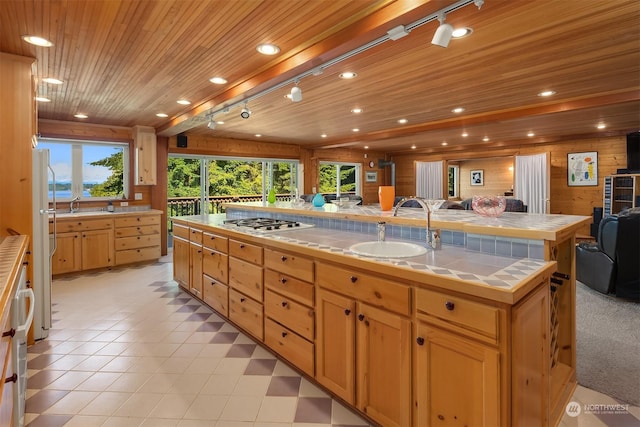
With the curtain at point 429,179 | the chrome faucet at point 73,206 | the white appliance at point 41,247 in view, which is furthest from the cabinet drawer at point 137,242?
the curtain at point 429,179

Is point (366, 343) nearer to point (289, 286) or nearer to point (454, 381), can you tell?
point (454, 381)

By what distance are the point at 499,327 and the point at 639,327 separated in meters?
2.94

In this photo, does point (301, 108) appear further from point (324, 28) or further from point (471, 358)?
point (471, 358)

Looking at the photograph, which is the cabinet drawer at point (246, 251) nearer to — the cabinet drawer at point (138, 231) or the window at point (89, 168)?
the cabinet drawer at point (138, 231)

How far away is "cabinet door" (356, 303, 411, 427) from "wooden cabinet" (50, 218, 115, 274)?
501 cm

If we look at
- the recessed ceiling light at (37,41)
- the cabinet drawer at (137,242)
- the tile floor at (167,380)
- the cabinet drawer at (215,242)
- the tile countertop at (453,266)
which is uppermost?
the recessed ceiling light at (37,41)

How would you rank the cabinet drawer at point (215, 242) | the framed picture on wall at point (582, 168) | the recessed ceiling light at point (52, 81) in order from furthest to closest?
the framed picture on wall at point (582, 168) → the recessed ceiling light at point (52, 81) → the cabinet drawer at point (215, 242)

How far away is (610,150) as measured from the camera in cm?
698

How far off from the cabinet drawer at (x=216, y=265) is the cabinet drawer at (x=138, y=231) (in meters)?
2.79

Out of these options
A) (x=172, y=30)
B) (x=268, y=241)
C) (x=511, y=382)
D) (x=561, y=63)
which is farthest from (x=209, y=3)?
(x=561, y=63)

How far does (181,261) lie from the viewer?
4.14 m

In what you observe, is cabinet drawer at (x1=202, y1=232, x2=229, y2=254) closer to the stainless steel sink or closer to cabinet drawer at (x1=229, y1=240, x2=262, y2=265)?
cabinet drawer at (x1=229, y1=240, x2=262, y2=265)

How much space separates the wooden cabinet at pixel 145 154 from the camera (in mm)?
5848

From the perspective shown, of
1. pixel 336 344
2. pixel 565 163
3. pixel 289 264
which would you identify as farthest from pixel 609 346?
pixel 565 163
